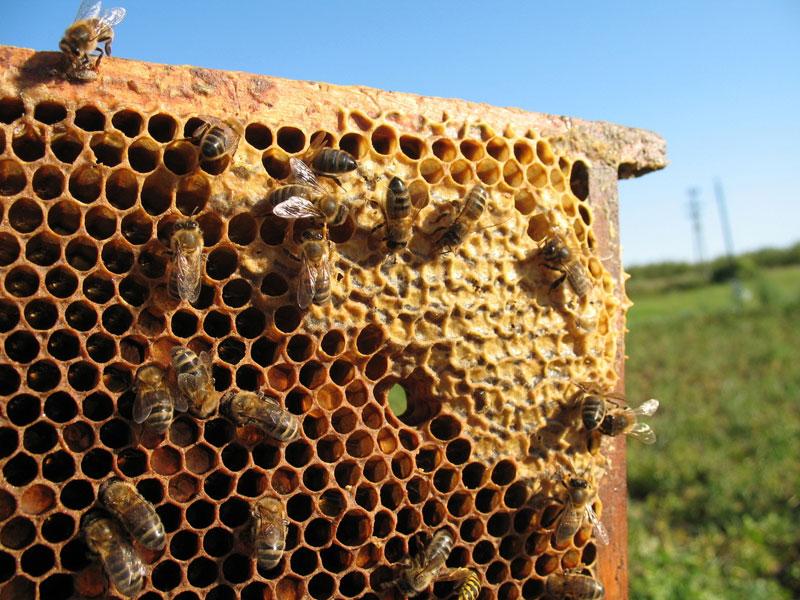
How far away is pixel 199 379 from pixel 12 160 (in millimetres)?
1070

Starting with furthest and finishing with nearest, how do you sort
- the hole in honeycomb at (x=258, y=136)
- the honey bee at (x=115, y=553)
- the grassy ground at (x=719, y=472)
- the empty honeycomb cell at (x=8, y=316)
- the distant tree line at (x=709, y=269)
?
the distant tree line at (x=709, y=269) → the grassy ground at (x=719, y=472) → the hole in honeycomb at (x=258, y=136) → the empty honeycomb cell at (x=8, y=316) → the honey bee at (x=115, y=553)

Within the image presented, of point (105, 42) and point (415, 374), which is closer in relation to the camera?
point (105, 42)

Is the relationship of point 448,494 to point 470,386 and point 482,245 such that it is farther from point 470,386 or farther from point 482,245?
point 482,245

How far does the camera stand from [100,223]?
2.83 metres

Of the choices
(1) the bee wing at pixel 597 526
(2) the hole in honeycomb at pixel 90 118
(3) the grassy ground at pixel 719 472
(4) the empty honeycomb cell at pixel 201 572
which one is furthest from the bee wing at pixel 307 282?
(3) the grassy ground at pixel 719 472

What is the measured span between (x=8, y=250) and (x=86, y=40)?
0.86m

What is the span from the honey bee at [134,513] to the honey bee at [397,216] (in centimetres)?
144

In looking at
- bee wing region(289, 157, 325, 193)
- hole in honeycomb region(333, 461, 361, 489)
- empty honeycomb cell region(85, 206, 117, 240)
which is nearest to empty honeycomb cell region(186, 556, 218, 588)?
hole in honeycomb region(333, 461, 361, 489)

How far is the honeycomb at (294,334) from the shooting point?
268 centimetres

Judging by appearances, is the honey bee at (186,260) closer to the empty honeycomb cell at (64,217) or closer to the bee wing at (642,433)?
the empty honeycomb cell at (64,217)

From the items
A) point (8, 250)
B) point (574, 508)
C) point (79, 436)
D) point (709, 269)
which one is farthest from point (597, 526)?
point (709, 269)

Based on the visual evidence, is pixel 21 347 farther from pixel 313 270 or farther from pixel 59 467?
pixel 313 270

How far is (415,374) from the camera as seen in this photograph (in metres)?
3.23

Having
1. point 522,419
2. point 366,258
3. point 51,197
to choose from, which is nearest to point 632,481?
point 522,419
